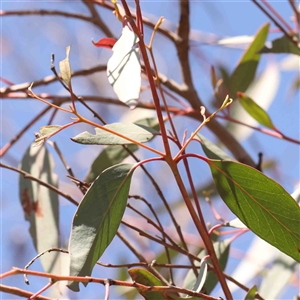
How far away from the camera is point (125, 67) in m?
0.54

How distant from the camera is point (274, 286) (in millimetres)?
901

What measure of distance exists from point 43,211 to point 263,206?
39cm

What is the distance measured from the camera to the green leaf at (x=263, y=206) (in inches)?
21.6

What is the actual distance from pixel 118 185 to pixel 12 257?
2.71 m

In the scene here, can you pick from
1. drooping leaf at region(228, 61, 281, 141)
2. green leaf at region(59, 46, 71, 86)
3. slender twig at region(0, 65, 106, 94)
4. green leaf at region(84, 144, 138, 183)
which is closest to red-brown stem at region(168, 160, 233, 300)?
green leaf at region(59, 46, 71, 86)

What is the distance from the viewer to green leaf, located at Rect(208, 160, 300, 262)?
55cm

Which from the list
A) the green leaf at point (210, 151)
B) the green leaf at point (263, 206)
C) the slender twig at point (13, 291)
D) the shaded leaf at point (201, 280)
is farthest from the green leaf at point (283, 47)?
the slender twig at point (13, 291)

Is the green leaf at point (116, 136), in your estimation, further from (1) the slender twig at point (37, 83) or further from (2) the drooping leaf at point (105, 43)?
(1) the slender twig at point (37, 83)

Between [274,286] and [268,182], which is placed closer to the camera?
[268,182]

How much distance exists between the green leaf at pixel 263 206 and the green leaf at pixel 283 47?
39cm

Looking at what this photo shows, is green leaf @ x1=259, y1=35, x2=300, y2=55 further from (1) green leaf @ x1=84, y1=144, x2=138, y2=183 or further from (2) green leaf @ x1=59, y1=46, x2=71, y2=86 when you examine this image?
(2) green leaf @ x1=59, y1=46, x2=71, y2=86

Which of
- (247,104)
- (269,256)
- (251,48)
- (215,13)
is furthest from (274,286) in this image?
(215,13)

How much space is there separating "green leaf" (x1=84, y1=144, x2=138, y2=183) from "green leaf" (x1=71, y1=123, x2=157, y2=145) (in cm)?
24

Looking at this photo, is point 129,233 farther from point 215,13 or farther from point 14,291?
point 14,291
